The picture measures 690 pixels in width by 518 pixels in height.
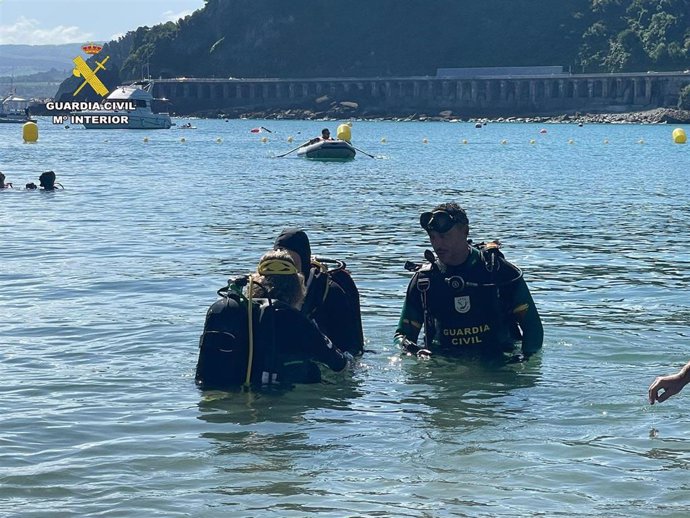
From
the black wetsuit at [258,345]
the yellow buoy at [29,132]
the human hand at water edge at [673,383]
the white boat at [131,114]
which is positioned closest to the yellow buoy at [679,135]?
the yellow buoy at [29,132]

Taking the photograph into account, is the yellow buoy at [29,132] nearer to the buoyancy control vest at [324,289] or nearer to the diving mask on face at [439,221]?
the buoyancy control vest at [324,289]

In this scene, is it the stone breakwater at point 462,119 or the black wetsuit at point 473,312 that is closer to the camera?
the black wetsuit at point 473,312

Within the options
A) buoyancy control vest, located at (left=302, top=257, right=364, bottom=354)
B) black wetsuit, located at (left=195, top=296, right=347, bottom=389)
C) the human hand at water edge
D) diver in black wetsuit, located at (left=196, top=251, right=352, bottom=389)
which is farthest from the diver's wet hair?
the human hand at water edge

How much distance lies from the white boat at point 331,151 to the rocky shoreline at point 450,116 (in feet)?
343

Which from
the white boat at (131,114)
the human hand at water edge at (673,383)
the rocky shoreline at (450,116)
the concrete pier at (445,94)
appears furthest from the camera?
the concrete pier at (445,94)

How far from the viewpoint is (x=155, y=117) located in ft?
370

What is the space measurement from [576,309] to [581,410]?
516 centimetres

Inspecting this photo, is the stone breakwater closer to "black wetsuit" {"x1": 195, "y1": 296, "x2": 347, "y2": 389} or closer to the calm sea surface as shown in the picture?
the calm sea surface

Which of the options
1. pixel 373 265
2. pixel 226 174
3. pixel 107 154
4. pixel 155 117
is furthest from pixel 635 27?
pixel 373 265

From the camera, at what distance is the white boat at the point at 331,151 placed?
169 feet

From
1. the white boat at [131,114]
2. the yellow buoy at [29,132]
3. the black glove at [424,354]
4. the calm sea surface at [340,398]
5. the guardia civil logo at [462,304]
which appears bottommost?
the calm sea surface at [340,398]

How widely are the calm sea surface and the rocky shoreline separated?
130085 millimetres

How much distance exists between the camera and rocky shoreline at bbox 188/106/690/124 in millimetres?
150250

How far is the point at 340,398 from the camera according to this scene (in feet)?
32.6
